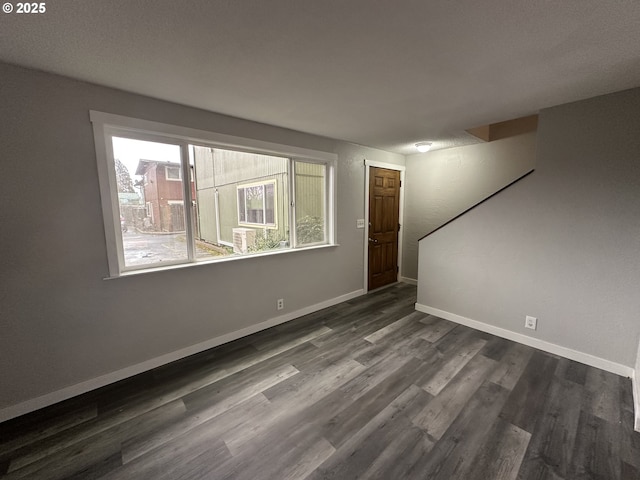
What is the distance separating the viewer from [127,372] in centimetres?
229

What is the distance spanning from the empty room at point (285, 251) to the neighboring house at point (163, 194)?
2cm

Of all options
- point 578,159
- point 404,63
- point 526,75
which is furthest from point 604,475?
point 404,63

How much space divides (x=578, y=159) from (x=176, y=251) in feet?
12.9

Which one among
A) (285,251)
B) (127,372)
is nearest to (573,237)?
(285,251)

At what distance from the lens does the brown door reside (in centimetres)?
448

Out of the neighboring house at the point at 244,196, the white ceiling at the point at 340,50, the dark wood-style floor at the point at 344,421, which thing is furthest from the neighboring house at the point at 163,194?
the dark wood-style floor at the point at 344,421

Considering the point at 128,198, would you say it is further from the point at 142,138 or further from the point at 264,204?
the point at 264,204

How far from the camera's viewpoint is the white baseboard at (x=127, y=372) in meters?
1.90

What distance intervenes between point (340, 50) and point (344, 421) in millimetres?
2453

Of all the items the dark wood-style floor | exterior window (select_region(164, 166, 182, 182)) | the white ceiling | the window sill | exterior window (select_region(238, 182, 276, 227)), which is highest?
the white ceiling

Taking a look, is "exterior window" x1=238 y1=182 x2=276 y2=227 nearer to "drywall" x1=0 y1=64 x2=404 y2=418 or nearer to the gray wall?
"drywall" x1=0 y1=64 x2=404 y2=418

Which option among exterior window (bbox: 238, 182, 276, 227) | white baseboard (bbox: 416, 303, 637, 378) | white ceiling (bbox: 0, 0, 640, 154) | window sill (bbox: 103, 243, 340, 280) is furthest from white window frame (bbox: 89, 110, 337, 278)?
white baseboard (bbox: 416, 303, 637, 378)

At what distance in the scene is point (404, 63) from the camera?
68.5 inches

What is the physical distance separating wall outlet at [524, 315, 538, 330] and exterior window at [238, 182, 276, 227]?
10.1ft
